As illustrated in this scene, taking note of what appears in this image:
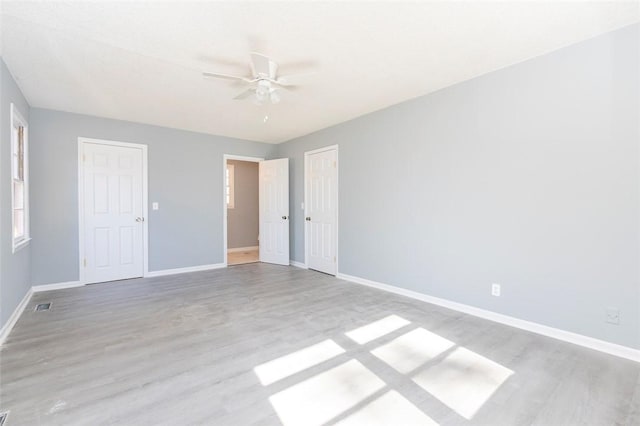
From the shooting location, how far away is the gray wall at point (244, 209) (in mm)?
7590

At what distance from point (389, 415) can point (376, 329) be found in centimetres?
115

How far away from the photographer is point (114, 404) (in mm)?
1755

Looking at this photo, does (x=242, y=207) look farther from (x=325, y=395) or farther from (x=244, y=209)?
(x=325, y=395)

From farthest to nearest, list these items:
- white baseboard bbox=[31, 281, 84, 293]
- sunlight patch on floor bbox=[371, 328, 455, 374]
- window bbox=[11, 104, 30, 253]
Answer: white baseboard bbox=[31, 281, 84, 293] → window bbox=[11, 104, 30, 253] → sunlight patch on floor bbox=[371, 328, 455, 374]

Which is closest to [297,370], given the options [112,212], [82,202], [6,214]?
[6,214]

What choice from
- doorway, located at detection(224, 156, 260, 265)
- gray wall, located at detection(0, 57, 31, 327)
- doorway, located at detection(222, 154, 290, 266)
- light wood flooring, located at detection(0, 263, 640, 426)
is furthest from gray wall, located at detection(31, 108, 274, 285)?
doorway, located at detection(224, 156, 260, 265)

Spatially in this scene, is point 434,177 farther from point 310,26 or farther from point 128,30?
point 128,30

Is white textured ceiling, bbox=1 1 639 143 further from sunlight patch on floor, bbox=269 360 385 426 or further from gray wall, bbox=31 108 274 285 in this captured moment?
sunlight patch on floor, bbox=269 360 385 426

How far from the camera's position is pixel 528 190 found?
9.11ft

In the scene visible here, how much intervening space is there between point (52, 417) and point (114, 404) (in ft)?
0.96

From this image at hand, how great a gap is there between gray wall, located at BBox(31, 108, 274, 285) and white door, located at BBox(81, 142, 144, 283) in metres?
0.14

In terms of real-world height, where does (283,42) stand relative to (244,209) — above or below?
above

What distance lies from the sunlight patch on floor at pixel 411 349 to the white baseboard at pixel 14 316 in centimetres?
322

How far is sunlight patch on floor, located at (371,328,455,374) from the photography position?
2.21 m
